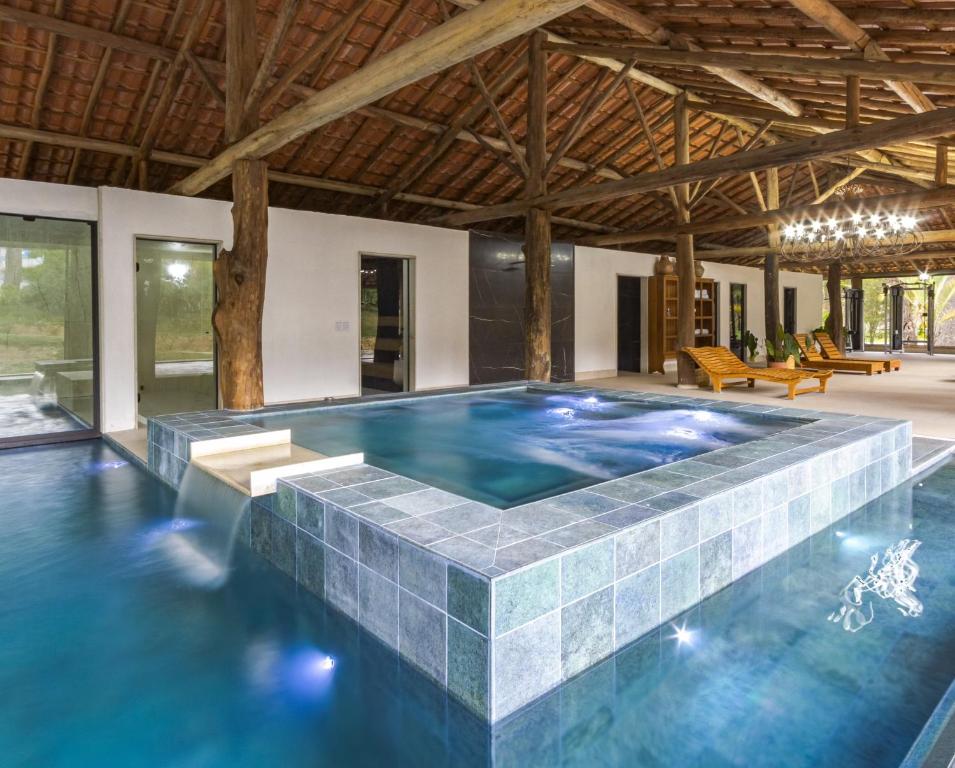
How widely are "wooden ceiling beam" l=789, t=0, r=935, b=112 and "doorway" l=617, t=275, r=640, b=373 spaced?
6938 millimetres

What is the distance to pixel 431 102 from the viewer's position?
28.0 ft

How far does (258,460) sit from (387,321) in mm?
5746

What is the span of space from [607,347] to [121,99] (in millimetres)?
8369

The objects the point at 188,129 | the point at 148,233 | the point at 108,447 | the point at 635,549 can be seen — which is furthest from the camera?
the point at 188,129

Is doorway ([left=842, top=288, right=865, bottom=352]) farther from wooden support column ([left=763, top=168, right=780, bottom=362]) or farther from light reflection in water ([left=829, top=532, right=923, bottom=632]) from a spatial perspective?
light reflection in water ([left=829, top=532, right=923, bottom=632])

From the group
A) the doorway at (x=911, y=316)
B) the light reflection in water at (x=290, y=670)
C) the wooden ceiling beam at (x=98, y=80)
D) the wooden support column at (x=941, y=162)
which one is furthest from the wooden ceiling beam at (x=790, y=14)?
the doorway at (x=911, y=316)

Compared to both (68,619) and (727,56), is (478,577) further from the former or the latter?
(727,56)

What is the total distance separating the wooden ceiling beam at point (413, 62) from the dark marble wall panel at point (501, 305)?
15.3 ft

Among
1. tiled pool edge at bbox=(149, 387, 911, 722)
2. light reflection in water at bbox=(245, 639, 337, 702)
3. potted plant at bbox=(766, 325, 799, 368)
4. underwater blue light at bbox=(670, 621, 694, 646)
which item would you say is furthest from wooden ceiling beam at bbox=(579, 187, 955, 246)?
light reflection in water at bbox=(245, 639, 337, 702)

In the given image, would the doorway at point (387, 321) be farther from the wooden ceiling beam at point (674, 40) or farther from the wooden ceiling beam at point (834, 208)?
the wooden ceiling beam at point (834, 208)

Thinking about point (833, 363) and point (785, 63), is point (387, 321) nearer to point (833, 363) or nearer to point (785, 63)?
point (785, 63)

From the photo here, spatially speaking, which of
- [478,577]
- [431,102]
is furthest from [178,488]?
[431,102]

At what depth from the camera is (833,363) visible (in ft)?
→ 40.0

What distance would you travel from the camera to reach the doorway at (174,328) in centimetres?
693
